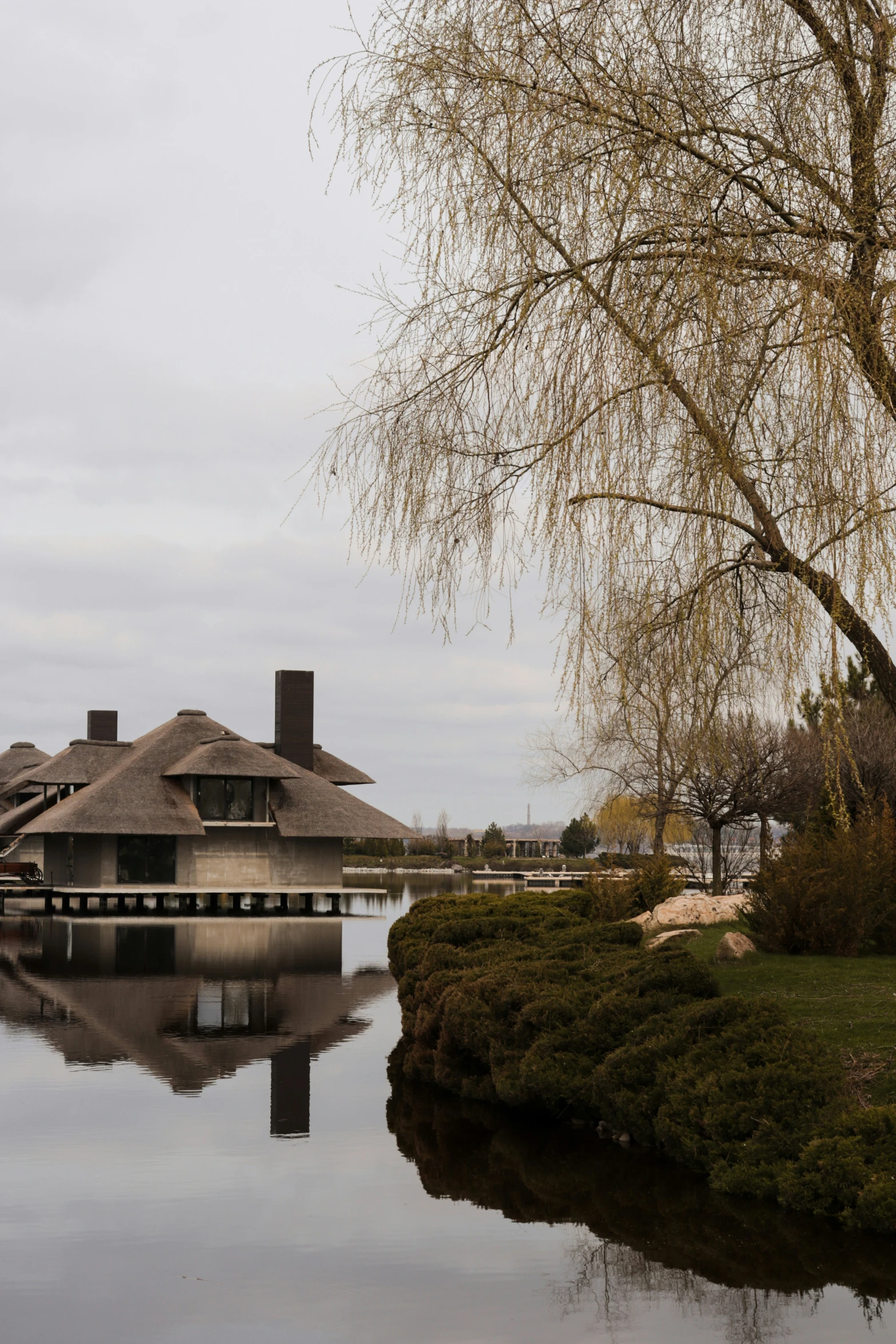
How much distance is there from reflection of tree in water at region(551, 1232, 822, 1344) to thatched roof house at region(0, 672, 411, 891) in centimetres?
3373

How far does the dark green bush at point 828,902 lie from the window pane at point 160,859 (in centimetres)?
3014

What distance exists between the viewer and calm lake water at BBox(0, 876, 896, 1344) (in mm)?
5867

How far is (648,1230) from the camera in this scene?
721 cm

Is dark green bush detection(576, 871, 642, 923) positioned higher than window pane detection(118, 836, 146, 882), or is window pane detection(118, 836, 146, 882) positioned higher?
dark green bush detection(576, 871, 642, 923)

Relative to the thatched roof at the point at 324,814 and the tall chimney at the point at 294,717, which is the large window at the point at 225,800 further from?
the tall chimney at the point at 294,717

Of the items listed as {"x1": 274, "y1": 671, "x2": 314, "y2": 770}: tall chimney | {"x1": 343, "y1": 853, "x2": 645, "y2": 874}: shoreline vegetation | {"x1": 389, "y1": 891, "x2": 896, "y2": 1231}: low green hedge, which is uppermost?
{"x1": 274, "y1": 671, "x2": 314, "y2": 770}: tall chimney

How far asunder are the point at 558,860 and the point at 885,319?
81.8m

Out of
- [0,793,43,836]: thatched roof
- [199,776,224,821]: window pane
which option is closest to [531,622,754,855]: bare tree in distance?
[199,776,224,821]: window pane

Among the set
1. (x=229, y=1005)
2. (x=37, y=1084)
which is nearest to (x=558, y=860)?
(x=229, y=1005)

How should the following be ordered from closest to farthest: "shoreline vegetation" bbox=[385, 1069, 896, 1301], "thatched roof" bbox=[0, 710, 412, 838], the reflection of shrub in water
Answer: the reflection of shrub in water, "shoreline vegetation" bbox=[385, 1069, 896, 1301], "thatched roof" bbox=[0, 710, 412, 838]

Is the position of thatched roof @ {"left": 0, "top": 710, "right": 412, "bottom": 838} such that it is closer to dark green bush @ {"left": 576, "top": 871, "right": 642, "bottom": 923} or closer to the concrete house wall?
the concrete house wall

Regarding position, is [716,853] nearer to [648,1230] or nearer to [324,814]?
[324,814]

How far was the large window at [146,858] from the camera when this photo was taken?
40875mm

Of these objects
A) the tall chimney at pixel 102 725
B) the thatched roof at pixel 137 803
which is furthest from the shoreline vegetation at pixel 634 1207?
the tall chimney at pixel 102 725
